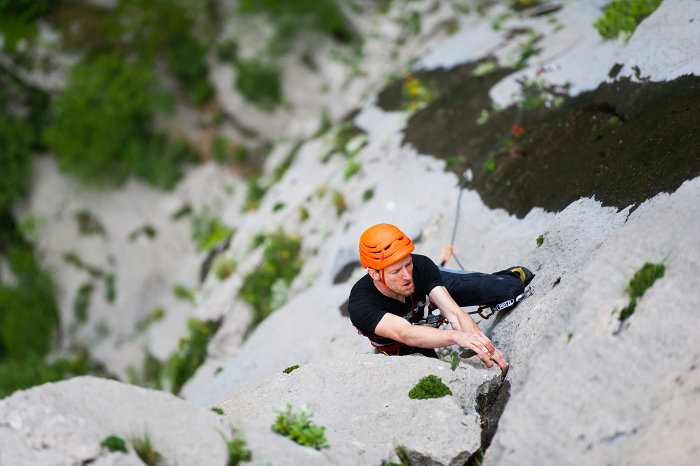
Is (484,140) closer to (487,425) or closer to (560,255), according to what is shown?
(560,255)

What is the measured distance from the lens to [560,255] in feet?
21.1

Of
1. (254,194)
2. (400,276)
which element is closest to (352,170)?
(254,194)

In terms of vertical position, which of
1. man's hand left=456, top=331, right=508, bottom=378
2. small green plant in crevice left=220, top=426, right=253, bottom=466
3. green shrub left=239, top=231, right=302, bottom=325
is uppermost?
small green plant in crevice left=220, top=426, right=253, bottom=466

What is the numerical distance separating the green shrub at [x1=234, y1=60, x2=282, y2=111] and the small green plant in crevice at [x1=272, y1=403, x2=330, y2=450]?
1856 cm

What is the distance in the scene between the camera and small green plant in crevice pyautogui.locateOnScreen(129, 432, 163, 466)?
4.14 metres

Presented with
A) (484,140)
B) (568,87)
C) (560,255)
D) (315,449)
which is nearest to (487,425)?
(315,449)

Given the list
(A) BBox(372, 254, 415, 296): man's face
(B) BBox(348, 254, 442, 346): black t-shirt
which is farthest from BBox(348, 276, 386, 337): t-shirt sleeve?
(A) BBox(372, 254, 415, 296): man's face

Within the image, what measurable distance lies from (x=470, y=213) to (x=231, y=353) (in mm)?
6895

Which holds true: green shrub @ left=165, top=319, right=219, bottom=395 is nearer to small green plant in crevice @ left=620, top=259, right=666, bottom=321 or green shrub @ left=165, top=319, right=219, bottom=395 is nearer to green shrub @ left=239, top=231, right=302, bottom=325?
green shrub @ left=239, top=231, right=302, bottom=325

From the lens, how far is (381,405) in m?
5.27

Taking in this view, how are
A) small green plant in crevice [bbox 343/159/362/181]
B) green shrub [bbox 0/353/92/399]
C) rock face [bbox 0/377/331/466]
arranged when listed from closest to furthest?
rock face [bbox 0/377/331/466], small green plant in crevice [bbox 343/159/362/181], green shrub [bbox 0/353/92/399]

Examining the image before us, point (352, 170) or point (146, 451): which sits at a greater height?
point (146, 451)

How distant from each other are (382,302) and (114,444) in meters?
3.14

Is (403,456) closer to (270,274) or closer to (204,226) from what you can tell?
(270,274)
